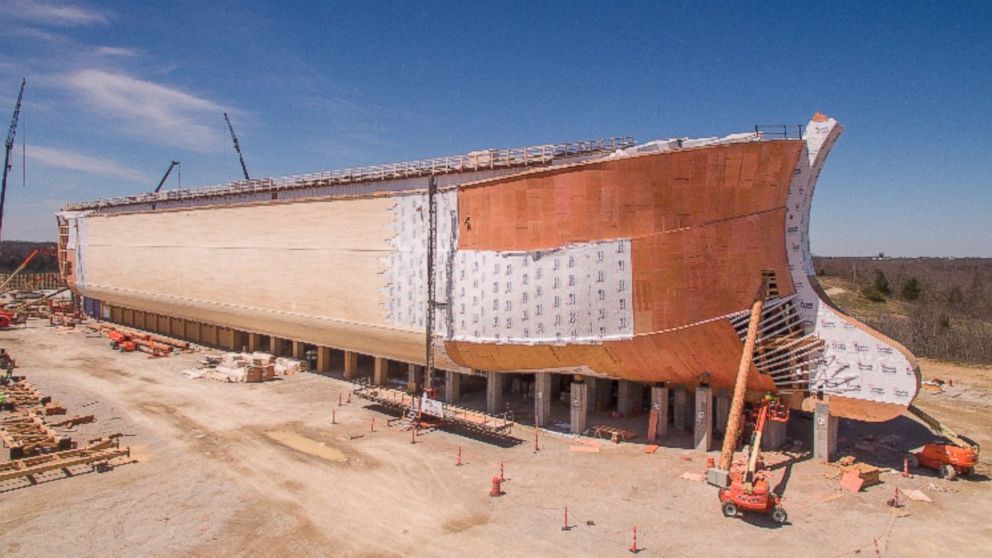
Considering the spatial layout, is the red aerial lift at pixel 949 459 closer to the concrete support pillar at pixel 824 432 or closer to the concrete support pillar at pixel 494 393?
the concrete support pillar at pixel 824 432

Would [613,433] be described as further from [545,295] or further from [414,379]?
[414,379]

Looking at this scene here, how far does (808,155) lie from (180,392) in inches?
1449

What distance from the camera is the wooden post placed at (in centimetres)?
2230

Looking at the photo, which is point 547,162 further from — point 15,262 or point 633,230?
point 15,262

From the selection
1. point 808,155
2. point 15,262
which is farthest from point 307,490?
point 15,262

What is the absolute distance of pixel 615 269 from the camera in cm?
2611

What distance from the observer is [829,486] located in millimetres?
22094

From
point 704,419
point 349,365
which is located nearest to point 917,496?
point 704,419

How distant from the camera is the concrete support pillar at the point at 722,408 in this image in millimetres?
27016

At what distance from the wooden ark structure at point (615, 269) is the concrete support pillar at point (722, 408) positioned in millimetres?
1215

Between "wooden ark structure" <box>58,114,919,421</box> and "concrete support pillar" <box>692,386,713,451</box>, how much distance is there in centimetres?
70

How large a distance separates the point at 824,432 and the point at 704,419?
468 cm

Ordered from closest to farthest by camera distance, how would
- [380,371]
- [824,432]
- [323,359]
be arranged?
[824,432] → [380,371] → [323,359]

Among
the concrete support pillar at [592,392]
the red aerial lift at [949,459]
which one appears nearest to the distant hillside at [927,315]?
the red aerial lift at [949,459]
